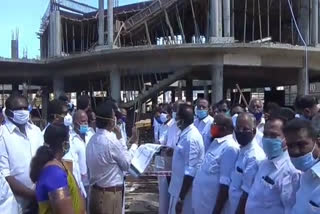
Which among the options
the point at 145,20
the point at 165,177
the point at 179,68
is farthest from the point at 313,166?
the point at 145,20

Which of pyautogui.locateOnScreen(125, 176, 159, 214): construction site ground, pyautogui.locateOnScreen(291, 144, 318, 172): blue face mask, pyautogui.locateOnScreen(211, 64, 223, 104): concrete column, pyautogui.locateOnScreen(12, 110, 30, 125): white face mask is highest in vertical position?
pyautogui.locateOnScreen(211, 64, 223, 104): concrete column

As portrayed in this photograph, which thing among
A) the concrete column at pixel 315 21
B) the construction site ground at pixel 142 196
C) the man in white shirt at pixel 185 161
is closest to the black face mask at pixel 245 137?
the man in white shirt at pixel 185 161

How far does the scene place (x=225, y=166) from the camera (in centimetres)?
550

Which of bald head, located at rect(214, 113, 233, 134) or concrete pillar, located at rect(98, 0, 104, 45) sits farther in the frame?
concrete pillar, located at rect(98, 0, 104, 45)

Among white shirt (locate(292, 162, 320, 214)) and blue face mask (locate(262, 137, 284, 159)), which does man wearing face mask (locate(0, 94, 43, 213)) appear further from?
white shirt (locate(292, 162, 320, 214))

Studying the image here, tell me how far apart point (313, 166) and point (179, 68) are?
23.6m

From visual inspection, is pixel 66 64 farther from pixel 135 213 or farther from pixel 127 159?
pixel 127 159

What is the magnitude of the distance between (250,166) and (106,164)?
1.77 m

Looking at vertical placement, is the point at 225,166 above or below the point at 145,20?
below

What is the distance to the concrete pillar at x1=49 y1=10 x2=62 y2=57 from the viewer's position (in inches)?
1412

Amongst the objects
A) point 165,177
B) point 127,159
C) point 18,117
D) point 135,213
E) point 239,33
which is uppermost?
point 239,33

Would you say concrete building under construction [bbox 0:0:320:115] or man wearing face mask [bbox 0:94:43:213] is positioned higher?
concrete building under construction [bbox 0:0:320:115]

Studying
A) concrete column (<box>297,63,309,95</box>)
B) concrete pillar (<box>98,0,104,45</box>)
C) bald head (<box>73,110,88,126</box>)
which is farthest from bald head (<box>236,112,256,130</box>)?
concrete pillar (<box>98,0,104,45</box>)

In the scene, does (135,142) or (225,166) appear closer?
(225,166)
